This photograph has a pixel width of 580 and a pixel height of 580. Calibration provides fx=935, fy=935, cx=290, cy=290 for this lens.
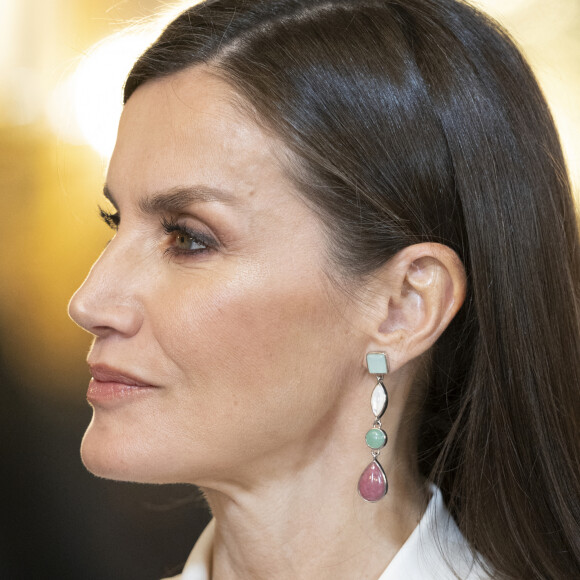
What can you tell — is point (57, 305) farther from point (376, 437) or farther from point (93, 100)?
point (376, 437)

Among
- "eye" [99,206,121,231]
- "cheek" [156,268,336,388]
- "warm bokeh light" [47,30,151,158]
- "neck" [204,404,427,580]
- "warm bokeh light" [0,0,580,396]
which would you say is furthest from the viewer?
"warm bokeh light" [0,0,580,396]

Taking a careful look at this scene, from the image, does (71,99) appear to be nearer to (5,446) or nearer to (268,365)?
(5,446)

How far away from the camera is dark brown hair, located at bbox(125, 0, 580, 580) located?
4.42ft

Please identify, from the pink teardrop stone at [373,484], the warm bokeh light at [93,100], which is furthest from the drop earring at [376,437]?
the warm bokeh light at [93,100]

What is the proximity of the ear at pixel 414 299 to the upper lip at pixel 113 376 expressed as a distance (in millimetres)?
343

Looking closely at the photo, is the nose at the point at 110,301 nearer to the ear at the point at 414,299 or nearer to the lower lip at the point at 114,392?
the lower lip at the point at 114,392

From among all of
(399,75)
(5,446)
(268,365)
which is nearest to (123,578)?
(5,446)

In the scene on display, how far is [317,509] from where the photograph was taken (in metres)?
1.41

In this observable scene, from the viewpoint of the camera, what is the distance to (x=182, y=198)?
4.30 feet

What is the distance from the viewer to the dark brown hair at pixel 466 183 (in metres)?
1.35

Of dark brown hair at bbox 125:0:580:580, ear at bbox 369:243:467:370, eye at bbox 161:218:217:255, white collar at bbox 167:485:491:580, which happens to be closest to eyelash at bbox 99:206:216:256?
eye at bbox 161:218:217:255

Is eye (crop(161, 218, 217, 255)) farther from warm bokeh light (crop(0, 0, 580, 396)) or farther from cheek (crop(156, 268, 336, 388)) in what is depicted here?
warm bokeh light (crop(0, 0, 580, 396))

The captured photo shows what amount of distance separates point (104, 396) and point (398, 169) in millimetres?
533

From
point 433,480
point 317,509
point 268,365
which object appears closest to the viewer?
point 268,365
